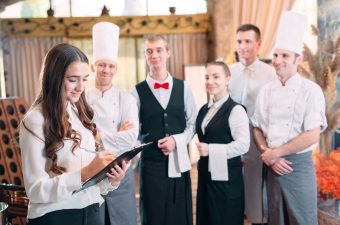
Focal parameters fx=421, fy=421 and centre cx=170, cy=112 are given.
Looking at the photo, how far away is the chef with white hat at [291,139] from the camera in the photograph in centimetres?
224

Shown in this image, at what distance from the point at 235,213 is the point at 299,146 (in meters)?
0.58

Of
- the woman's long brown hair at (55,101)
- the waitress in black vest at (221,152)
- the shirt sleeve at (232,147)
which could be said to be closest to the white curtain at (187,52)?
the waitress in black vest at (221,152)

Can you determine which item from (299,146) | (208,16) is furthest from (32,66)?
(299,146)

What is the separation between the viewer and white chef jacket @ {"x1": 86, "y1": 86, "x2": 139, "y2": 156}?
2307mm

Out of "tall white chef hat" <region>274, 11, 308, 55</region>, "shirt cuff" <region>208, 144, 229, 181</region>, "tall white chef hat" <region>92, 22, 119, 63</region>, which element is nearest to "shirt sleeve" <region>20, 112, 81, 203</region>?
"tall white chef hat" <region>92, 22, 119, 63</region>

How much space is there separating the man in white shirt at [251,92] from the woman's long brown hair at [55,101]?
1.65 metres

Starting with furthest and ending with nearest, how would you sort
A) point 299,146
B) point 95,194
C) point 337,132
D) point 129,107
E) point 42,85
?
point 337,132 < point 129,107 < point 299,146 < point 95,194 < point 42,85

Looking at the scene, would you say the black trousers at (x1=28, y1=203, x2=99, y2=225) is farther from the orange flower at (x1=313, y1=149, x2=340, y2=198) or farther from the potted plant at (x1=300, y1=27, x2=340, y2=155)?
the potted plant at (x1=300, y1=27, x2=340, y2=155)

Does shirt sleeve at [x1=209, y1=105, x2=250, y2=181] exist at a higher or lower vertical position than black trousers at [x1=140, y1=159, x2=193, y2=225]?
higher

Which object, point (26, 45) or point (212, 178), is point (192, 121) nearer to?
point (212, 178)

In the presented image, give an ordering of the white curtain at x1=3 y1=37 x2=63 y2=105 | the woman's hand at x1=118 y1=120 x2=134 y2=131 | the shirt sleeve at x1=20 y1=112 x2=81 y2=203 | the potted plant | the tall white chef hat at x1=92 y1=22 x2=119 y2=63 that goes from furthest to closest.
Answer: the white curtain at x1=3 y1=37 x2=63 y2=105
the potted plant
the tall white chef hat at x1=92 y1=22 x2=119 y2=63
the woman's hand at x1=118 y1=120 x2=134 y2=131
the shirt sleeve at x1=20 y1=112 x2=81 y2=203

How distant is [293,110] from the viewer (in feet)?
7.45

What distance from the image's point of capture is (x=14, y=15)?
25.7ft

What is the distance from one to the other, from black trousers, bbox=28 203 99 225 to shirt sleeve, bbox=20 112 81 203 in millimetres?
71
